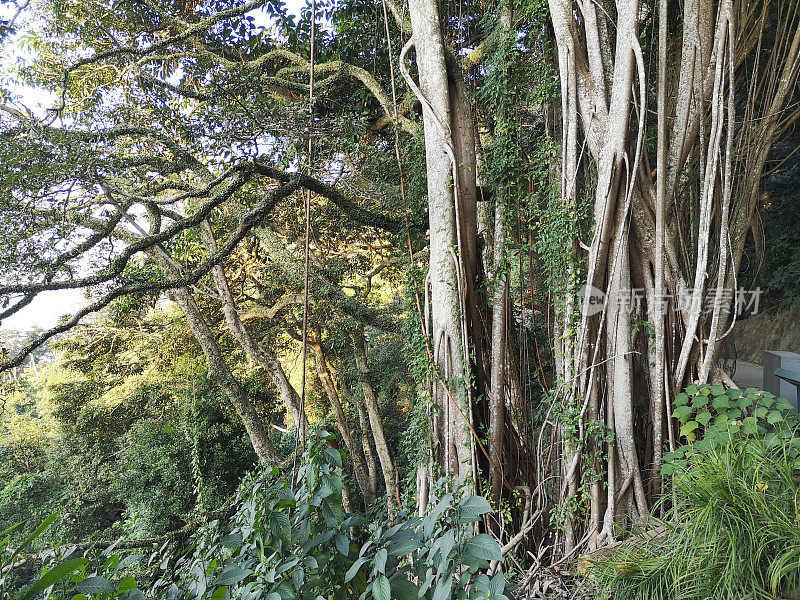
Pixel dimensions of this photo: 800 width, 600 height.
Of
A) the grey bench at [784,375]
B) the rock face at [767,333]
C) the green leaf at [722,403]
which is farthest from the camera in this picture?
the rock face at [767,333]

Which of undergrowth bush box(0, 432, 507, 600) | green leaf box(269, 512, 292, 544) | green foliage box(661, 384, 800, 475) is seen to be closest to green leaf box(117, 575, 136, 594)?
undergrowth bush box(0, 432, 507, 600)

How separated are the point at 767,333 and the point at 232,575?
562 cm

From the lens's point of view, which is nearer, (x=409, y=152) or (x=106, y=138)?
(x=106, y=138)

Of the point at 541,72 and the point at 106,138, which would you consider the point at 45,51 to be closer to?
the point at 106,138

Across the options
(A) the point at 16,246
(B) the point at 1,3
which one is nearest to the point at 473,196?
(A) the point at 16,246

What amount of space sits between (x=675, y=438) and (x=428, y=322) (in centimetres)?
117

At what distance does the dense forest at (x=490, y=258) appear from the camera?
→ 1088 mm

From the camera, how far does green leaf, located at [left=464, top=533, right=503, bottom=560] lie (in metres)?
0.82

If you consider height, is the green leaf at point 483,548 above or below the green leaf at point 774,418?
above

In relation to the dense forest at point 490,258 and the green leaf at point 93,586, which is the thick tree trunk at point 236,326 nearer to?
the dense forest at point 490,258

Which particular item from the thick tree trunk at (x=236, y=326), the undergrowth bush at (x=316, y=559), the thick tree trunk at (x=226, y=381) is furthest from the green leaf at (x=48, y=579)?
the thick tree trunk at (x=226, y=381)

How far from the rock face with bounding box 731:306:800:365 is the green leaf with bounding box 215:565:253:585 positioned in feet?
16.1

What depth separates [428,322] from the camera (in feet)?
8.47

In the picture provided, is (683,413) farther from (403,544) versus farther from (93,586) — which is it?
(93,586)
